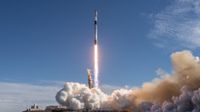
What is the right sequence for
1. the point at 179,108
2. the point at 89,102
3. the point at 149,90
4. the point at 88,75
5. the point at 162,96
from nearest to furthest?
the point at 179,108 → the point at 162,96 → the point at 149,90 → the point at 89,102 → the point at 88,75

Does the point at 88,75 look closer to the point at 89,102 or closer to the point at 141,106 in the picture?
the point at 89,102

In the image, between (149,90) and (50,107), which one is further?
(50,107)

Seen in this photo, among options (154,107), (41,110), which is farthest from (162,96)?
(41,110)

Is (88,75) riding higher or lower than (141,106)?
higher

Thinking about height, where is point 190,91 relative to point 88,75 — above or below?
below

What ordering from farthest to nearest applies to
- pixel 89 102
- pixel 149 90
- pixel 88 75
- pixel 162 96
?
pixel 88 75, pixel 89 102, pixel 149 90, pixel 162 96

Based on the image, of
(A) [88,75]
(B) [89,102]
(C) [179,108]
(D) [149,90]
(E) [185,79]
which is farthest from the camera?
(A) [88,75]

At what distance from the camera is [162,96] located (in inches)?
5645

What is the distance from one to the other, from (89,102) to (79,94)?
5.04m

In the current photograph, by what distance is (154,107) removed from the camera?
137875 mm

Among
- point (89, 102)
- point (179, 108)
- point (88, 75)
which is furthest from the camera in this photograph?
point (88, 75)

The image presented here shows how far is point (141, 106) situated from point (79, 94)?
95.7 feet

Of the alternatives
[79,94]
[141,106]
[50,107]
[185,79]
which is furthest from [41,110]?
[185,79]

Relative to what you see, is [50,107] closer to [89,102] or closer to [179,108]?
[89,102]
